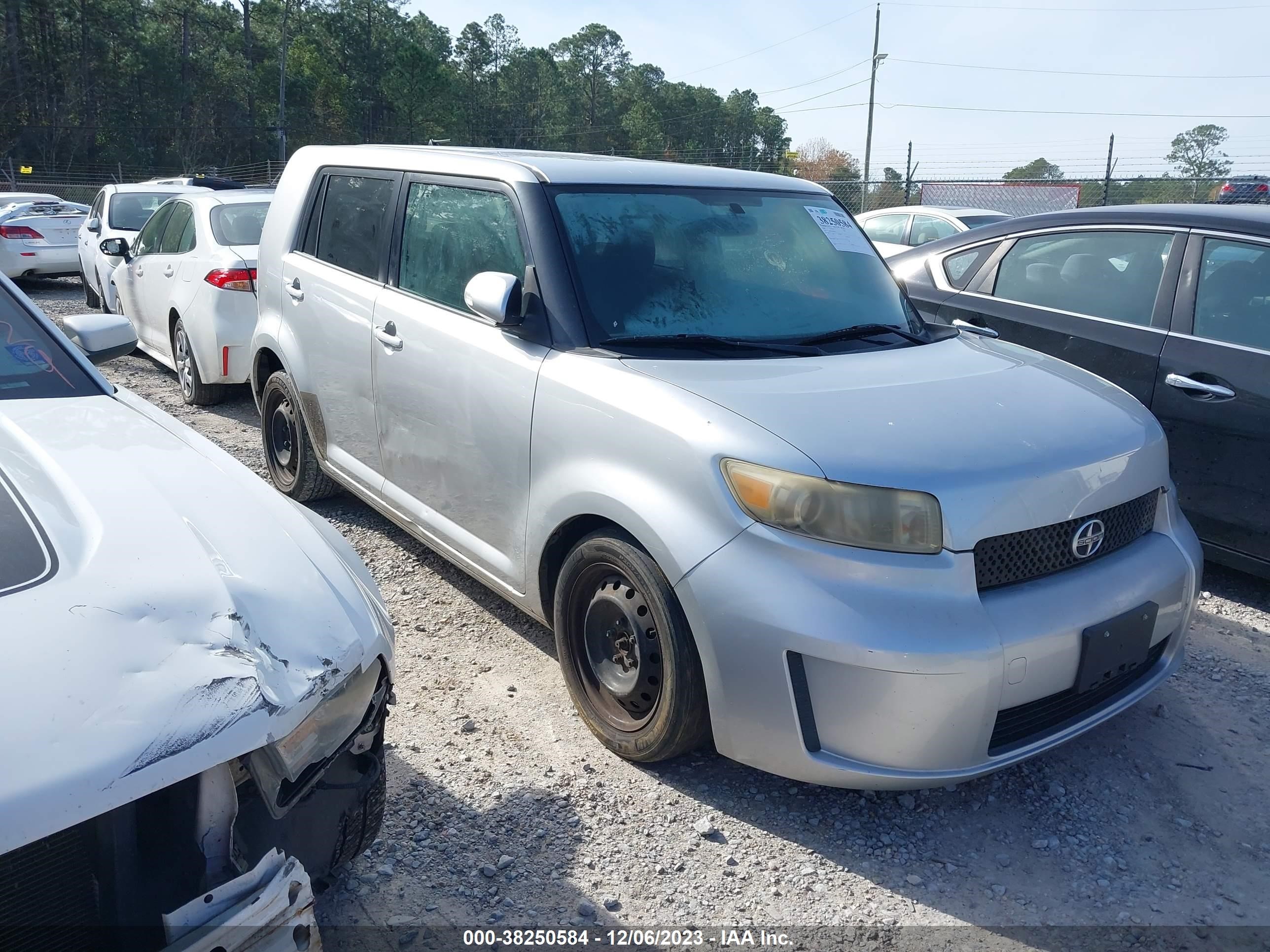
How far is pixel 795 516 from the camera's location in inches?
94.7

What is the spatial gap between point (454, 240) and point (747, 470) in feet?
5.76

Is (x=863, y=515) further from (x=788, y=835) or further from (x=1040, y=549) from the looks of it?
(x=788, y=835)

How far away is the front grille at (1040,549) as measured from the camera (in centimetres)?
246

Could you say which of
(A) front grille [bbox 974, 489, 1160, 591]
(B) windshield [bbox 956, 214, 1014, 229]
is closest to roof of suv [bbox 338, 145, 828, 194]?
(A) front grille [bbox 974, 489, 1160, 591]

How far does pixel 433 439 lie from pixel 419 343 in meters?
0.37

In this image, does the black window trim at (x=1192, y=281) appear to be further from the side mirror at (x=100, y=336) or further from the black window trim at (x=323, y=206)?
the side mirror at (x=100, y=336)

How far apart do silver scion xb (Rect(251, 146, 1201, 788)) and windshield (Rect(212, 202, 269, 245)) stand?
3213mm

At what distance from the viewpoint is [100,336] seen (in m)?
Answer: 3.08

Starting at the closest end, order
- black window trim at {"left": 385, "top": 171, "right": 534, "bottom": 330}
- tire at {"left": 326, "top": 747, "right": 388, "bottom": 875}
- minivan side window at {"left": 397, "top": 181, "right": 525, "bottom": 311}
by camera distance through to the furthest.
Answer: tire at {"left": 326, "top": 747, "right": 388, "bottom": 875}, black window trim at {"left": 385, "top": 171, "right": 534, "bottom": 330}, minivan side window at {"left": 397, "top": 181, "right": 525, "bottom": 311}

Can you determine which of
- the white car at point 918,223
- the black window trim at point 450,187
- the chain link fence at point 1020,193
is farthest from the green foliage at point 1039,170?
the black window trim at point 450,187

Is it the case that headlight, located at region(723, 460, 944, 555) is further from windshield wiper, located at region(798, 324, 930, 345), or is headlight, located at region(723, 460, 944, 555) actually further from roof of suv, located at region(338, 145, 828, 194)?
roof of suv, located at region(338, 145, 828, 194)

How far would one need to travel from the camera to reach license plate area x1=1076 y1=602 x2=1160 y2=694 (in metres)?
2.52

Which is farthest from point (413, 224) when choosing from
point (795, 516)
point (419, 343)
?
point (795, 516)

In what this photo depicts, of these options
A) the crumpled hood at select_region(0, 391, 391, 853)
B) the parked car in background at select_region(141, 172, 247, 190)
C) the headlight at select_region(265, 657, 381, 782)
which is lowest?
the headlight at select_region(265, 657, 381, 782)
